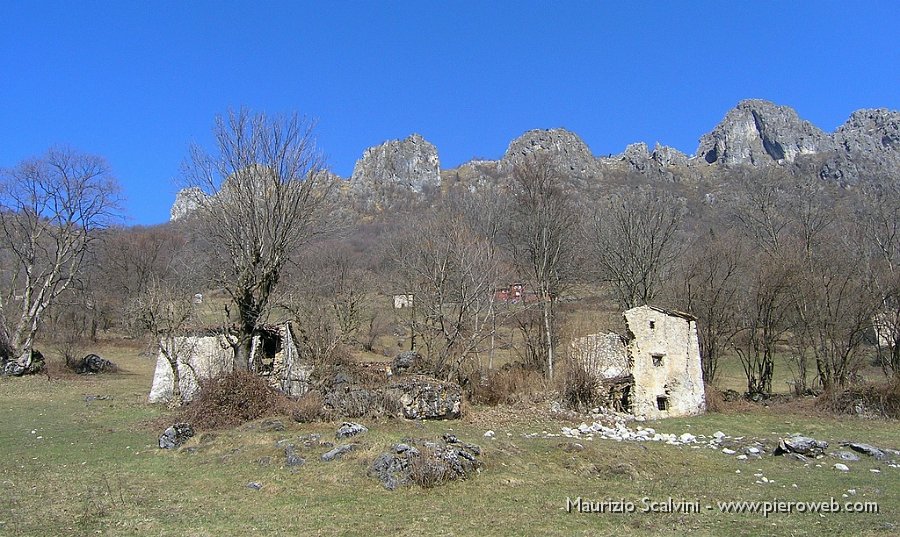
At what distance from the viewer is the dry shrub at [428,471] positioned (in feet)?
31.1

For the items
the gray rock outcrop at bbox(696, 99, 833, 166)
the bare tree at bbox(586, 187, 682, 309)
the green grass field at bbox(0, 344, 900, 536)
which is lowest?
the green grass field at bbox(0, 344, 900, 536)

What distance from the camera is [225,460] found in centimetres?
1122

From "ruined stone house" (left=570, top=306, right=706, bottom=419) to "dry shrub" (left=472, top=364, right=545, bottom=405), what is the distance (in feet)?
5.86

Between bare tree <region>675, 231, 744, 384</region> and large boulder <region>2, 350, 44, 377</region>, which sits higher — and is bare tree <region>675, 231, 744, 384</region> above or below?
above

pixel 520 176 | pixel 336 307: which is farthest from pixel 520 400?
pixel 336 307

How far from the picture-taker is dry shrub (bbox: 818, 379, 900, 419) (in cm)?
1875

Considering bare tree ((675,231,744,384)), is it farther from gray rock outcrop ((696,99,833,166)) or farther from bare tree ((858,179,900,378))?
gray rock outcrop ((696,99,833,166))

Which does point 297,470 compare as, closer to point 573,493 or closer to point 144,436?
point 573,493

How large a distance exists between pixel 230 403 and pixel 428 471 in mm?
7819

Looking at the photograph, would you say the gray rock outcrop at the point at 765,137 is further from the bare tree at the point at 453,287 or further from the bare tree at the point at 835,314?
the bare tree at the point at 453,287

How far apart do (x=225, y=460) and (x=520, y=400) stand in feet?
35.7

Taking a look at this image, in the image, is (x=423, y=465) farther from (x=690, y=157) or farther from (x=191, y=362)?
(x=690, y=157)

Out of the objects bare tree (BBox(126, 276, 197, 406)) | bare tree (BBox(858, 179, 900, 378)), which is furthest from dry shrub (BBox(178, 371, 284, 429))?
bare tree (BBox(858, 179, 900, 378))

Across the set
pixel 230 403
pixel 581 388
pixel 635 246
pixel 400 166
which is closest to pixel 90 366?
pixel 230 403
